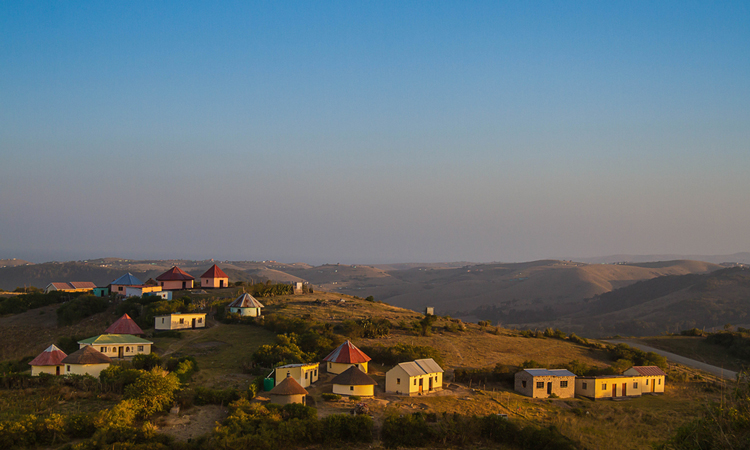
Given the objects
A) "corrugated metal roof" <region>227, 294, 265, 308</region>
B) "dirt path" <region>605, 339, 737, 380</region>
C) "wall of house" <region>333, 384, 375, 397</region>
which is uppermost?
"corrugated metal roof" <region>227, 294, 265, 308</region>

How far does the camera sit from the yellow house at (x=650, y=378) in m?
37.8

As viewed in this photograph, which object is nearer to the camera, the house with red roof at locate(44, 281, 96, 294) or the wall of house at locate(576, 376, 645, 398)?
the wall of house at locate(576, 376, 645, 398)

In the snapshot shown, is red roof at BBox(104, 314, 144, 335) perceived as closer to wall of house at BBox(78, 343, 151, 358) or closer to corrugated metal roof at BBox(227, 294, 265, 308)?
wall of house at BBox(78, 343, 151, 358)

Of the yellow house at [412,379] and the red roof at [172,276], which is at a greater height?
the red roof at [172,276]

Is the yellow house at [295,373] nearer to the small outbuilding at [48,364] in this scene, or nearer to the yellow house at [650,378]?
the small outbuilding at [48,364]

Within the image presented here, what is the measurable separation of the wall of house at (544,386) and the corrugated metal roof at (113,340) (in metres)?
26.9

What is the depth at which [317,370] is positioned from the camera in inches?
1395

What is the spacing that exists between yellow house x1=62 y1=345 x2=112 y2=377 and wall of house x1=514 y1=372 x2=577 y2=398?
26.7 metres

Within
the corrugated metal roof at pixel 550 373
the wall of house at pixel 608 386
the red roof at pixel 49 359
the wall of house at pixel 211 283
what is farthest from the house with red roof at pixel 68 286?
the wall of house at pixel 608 386

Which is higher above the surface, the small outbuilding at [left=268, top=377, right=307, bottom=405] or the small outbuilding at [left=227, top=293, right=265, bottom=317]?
the small outbuilding at [left=227, top=293, right=265, bottom=317]

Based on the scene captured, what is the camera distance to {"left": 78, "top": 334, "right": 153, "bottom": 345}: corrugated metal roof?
3866 centimetres

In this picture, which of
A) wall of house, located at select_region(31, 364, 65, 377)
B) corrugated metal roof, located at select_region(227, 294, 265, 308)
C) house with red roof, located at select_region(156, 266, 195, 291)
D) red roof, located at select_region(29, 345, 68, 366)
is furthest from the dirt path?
house with red roof, located at select_region(156, 266, 195, 291)

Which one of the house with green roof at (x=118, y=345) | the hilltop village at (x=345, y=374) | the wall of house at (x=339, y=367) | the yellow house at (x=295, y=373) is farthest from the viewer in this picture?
the house with green roof at (x=118, y=345)

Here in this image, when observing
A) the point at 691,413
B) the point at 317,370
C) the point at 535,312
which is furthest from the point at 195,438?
the point at 535,312
